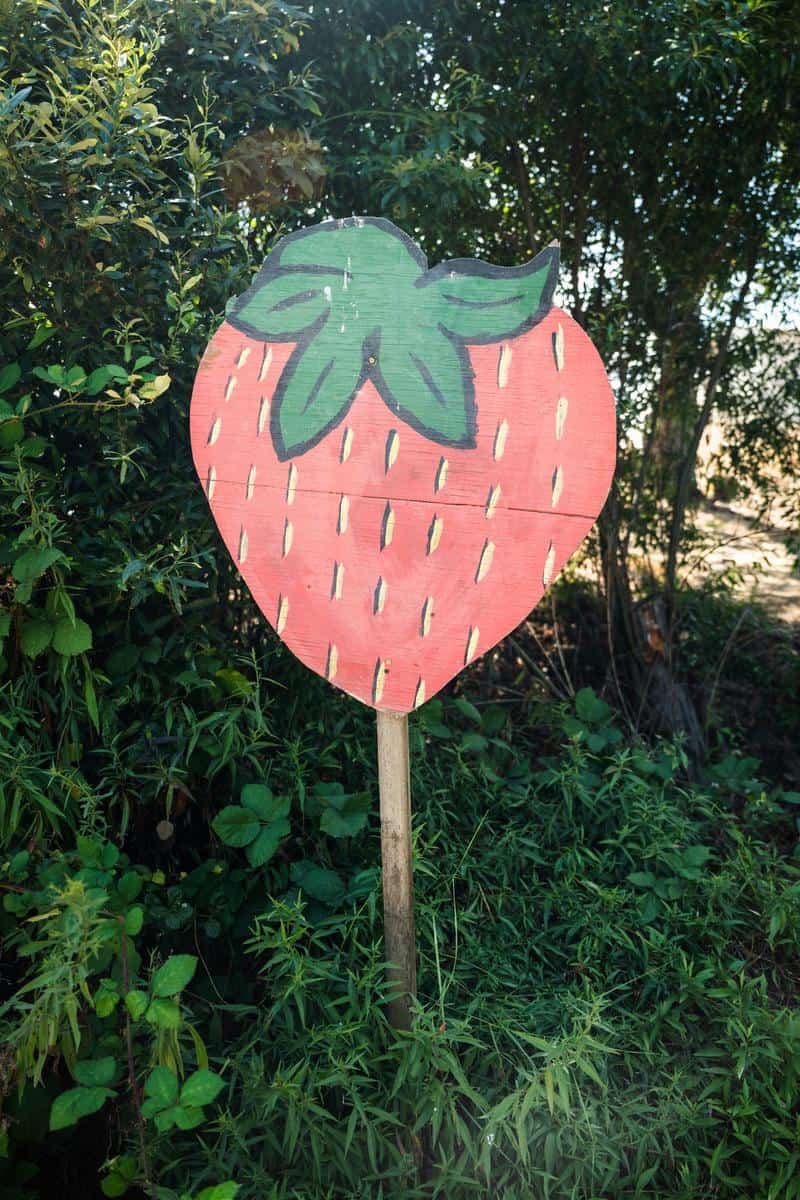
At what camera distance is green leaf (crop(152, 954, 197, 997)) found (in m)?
1.41

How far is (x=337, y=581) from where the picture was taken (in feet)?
5.10

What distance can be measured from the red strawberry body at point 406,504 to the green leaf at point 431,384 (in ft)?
0.05

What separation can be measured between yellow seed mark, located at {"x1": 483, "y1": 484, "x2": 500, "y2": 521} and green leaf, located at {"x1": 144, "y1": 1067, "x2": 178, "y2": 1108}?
99 centimetres

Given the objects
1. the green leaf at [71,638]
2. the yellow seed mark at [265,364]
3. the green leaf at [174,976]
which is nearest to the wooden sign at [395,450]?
the yellow seed mark at [265,364]

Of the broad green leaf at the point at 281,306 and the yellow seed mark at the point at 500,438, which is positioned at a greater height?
the broad green leaf at the point at 281,306

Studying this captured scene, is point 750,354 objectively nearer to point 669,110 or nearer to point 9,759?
point 669,110

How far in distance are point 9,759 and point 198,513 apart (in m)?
0.59

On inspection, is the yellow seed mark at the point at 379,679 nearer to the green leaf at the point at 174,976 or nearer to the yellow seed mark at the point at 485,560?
the yellow seed mark at the point at 485,560

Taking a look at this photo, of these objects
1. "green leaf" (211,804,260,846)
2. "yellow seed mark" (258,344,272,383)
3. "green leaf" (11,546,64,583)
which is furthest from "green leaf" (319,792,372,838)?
"yellow seed mark" (258,344,272,383)

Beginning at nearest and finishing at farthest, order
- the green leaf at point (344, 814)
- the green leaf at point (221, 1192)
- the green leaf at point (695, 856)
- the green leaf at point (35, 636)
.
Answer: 1. the green leaf at point (221, 1192)
2. the green leaf at point (35, 636)
3. the green leaf at point (344, 814)
4. the green leaf at point (695, 856)

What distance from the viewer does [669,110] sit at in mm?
2676

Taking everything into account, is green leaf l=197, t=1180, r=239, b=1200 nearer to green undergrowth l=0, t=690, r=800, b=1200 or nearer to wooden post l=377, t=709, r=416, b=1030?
green undergrowth l=0, t=690, r=800, b=1200

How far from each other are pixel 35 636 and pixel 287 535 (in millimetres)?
518

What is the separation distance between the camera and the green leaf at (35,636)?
166cm
